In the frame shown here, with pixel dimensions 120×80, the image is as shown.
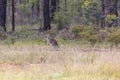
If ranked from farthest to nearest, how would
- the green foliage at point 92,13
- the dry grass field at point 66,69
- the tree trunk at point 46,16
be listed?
the tree trunk at point 46,16, the green foliage at point 92,13, the dry grass field at point 66,69

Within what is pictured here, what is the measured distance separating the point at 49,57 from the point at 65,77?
3.10 meters

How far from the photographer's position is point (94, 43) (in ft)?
61.1

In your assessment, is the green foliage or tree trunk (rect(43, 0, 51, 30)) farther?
tree trunk (rect(43, 0, 51, 30))

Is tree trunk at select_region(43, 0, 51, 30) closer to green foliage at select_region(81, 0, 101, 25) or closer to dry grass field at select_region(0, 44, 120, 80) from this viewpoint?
green foliage at select_region(81, 0, 101, 25)

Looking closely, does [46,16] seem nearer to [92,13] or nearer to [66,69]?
[92,13]

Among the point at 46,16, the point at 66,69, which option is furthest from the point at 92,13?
the point at 66,69

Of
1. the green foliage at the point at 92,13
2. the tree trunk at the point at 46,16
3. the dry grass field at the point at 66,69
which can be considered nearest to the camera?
the dry grass field at the point at 66,69

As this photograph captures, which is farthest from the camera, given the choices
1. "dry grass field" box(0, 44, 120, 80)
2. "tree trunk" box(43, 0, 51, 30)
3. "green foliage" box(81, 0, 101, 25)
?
"tree trunk" box(43, 0, 51, 30)

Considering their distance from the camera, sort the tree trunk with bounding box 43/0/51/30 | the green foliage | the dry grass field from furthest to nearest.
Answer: the tree trunk with bounding box 43/0/51/30 < the green foliage < the dry grass field

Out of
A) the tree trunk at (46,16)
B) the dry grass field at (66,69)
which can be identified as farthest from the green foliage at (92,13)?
the dry grass field at (66,69)

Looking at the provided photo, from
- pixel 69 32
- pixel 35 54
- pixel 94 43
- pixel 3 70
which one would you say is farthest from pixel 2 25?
pixel 3 70

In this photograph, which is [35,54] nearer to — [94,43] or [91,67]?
[91,67]

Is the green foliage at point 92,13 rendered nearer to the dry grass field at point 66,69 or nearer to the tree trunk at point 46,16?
the tree trunk at point 46,16

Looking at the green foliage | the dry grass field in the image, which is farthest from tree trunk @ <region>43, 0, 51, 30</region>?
the dry grass field
